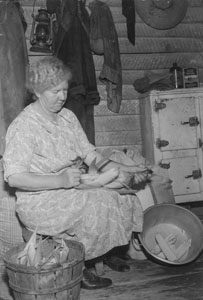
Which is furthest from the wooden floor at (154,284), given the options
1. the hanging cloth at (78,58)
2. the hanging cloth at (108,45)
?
the hanging cloth at (108,45)

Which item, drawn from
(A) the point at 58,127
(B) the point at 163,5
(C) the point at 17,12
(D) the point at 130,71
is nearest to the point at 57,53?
(C) the point at 17,12

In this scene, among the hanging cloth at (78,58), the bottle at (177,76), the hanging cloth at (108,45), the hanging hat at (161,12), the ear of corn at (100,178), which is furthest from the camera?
the hanging hat at (161,12)

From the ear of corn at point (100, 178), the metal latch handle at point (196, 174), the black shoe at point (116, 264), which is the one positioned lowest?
the black shoe at point (116, 264)

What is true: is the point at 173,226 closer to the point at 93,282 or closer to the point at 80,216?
the point at 93,282

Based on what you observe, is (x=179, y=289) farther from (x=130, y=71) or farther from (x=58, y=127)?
(x=130, y=71)

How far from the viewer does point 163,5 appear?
14.2 feet

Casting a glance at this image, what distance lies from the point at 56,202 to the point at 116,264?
80cm

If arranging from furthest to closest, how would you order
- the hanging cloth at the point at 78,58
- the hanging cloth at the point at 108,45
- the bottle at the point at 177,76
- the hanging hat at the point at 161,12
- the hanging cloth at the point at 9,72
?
the hanging hat at the point at 161,12
the bottle at the point at 177,76
the hanging cloth at the point at 108,45
the hanging cloth at the point at 78,58
the hanging cloth at the point at 9,72

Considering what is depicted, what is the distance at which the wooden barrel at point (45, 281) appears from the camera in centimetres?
195

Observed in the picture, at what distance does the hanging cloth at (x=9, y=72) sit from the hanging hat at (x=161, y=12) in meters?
1.34

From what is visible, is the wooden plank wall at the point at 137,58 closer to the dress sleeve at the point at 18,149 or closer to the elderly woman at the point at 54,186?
the elderly woman at the point at 54,186

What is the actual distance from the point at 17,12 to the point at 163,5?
4.87 ft

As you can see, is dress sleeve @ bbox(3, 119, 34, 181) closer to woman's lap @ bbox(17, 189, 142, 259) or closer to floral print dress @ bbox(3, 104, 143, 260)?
floral print dress @ bbox(3, 104, 143, 260)

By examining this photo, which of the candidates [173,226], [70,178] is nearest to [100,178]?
[70,178]
